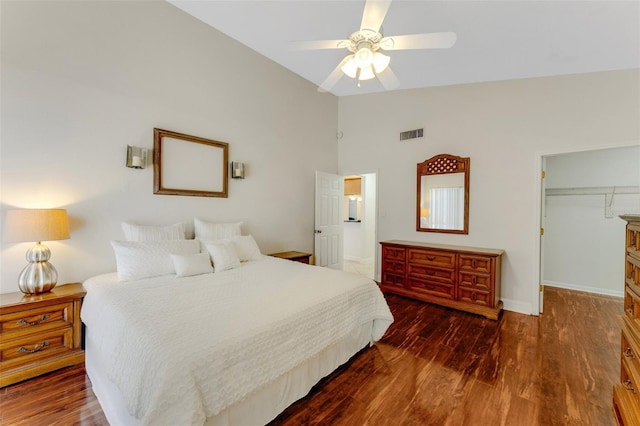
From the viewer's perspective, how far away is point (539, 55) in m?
3.07

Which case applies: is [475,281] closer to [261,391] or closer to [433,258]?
[433,258]

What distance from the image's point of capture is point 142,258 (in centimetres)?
251

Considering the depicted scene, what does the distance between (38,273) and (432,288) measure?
4.29 meters

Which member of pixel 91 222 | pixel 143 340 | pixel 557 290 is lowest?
pixel 557 290

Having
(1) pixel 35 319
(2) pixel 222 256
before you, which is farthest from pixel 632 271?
(1) pixel 35 319

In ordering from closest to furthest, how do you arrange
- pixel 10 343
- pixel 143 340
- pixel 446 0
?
pixel 143 340 < pixel 10 343 < pixel 446 0

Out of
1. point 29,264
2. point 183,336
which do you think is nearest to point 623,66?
point 183,336

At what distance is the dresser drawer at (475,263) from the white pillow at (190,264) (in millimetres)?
3118

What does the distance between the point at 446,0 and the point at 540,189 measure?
255 cm

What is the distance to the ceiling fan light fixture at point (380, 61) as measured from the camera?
2352mm

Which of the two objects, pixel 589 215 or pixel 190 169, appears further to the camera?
pixel 589 215

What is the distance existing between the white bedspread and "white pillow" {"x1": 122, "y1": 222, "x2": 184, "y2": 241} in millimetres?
430

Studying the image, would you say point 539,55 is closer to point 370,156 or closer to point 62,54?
point 370,156

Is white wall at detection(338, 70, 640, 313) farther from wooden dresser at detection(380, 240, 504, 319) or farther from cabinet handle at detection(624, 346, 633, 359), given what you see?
cabinet handle at detection(624, 346, 633, 359)
